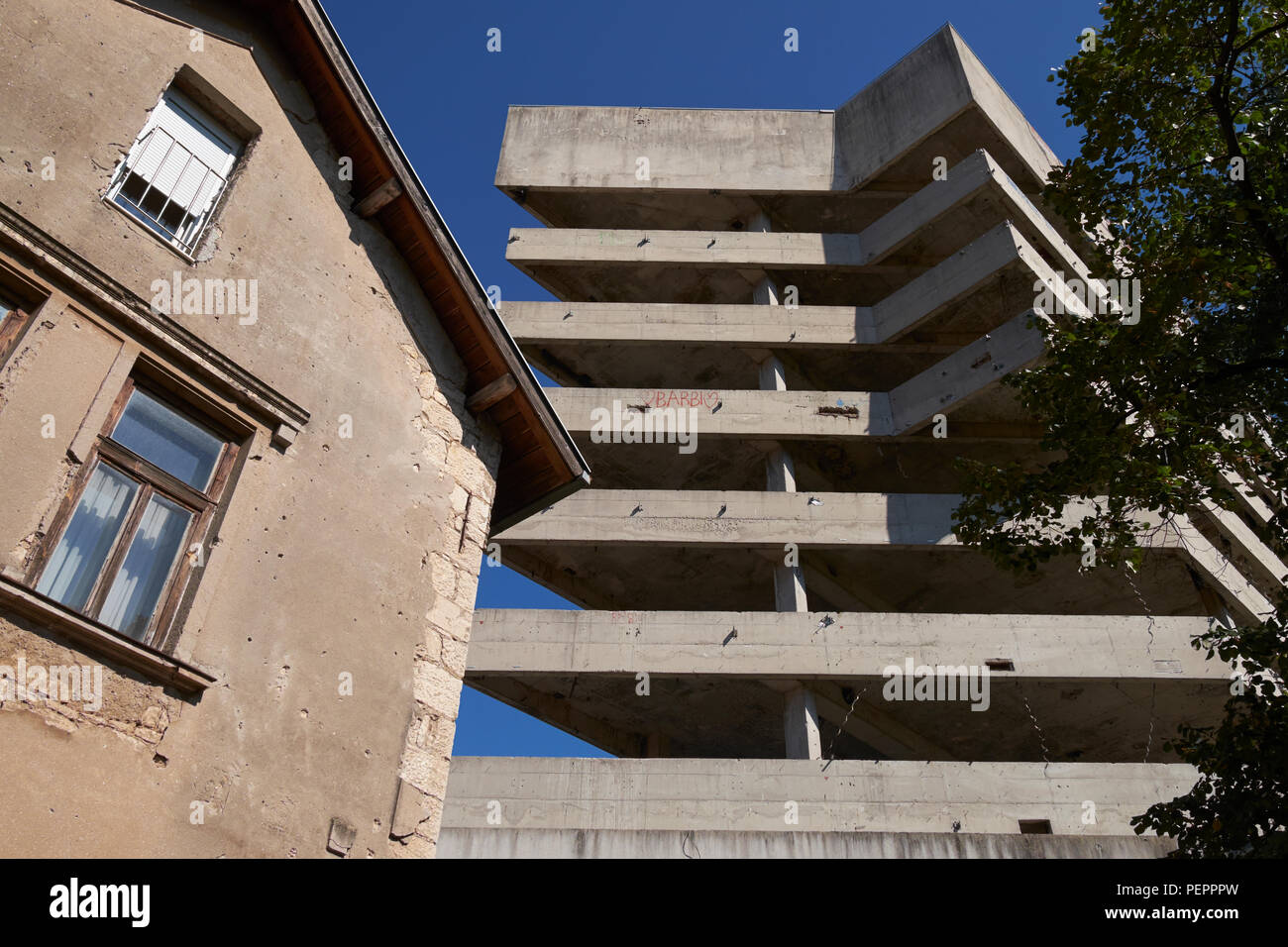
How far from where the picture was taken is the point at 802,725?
16.9 m

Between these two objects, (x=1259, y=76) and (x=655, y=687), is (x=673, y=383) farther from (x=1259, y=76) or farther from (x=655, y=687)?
(x=1259, y=76)

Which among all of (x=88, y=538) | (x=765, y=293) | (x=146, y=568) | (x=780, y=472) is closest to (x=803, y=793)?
(x=780, y=472)

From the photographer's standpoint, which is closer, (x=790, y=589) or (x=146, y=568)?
(x=146, y=568)

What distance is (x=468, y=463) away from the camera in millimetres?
8086

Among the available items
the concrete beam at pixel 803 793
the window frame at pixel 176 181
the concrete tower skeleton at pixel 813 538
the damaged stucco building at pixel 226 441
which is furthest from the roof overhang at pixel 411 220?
the concrete beam at pixel 803 793

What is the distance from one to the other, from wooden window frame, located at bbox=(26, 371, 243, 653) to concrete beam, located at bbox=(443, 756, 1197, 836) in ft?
32.9

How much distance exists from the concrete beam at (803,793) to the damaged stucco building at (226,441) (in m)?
8.53

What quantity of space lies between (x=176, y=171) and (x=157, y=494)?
100 inches

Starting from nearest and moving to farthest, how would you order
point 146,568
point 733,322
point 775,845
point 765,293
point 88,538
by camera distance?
point 88,538 → point 146,568 → point 775,845 → point 733,322 → point 765,293

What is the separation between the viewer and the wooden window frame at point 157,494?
5297 mm

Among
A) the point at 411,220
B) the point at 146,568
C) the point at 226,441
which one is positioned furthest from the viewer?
the point at 411,220

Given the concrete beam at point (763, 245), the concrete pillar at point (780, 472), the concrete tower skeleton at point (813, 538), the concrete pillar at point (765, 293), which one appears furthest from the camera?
the concrete pillar at point (765, 293)

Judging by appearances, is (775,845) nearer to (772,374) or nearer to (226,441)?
(226,441)

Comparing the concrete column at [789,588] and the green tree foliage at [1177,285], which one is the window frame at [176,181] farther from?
the concrete column at [789,588]
